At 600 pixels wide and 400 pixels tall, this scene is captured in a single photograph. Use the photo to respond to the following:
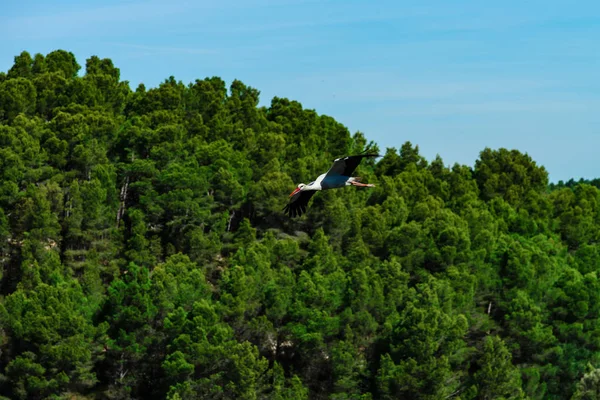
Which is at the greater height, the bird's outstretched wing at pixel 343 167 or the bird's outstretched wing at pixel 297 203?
the bird's outstretched wing at pixel 343 167

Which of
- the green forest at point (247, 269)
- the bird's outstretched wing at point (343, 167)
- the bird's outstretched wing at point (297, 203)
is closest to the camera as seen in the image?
the bird's outstretched wing at point (343, 167)

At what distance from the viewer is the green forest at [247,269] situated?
54.1 m

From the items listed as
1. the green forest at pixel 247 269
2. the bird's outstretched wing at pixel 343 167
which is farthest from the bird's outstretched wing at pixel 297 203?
the green forest at pixel 247 269

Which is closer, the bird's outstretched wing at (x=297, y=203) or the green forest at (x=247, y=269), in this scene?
the bird's outstretched wing at (x=297, y=203)

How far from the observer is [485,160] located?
87500mm

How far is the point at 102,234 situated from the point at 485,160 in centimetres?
3583

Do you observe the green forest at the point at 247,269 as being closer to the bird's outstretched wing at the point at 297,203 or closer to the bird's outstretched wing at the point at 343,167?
the bird's outstretched wing at the point at 297,203

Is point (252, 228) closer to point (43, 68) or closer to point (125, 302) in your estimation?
point (125, 302)

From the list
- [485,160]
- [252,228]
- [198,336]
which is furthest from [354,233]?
[485,160]

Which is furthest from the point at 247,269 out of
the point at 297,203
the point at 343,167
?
the point at 343,167

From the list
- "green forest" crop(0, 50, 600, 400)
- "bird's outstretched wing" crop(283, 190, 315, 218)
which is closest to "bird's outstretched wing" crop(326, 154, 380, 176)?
"bird's outstretched wing" crop(283, 190, 315, 218)

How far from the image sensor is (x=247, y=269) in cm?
5788

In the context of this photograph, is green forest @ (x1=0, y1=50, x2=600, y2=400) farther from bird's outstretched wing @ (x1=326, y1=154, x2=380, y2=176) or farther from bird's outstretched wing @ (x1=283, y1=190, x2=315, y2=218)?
bird's outstretched wing @ (x1=326, y1=154, x2=380, y2=176)

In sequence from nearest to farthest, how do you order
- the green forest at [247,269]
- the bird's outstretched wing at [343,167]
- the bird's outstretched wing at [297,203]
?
the bird's outstretched wing at [343,167]
the bird's outstretched wing at [297,203]
the green forest at [247,269]
